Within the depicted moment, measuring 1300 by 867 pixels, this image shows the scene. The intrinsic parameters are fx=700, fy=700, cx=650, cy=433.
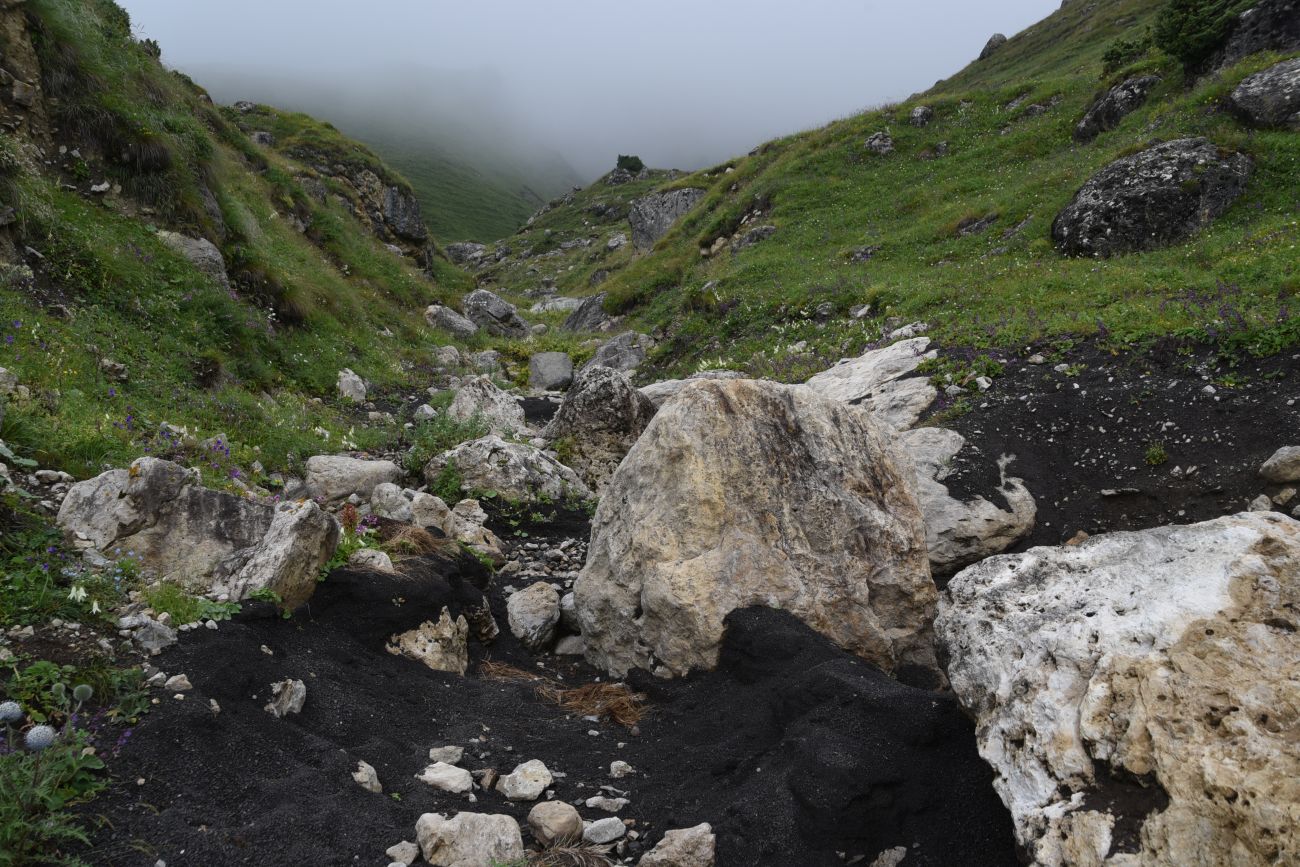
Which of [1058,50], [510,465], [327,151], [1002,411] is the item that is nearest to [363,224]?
[327,151]

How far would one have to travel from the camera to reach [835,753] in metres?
4.88

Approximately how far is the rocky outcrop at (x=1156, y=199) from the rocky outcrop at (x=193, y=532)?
21013 mm

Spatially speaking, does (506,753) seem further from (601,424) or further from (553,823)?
(601,424)

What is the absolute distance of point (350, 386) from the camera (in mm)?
17859

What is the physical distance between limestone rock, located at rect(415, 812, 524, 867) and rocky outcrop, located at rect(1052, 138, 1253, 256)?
21.2 m

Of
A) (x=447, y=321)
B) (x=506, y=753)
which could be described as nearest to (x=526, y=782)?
(x=506, y=753)

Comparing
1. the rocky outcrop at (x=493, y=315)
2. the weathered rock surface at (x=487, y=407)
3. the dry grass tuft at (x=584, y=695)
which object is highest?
the rocky outcrop at (x=493, y=315)

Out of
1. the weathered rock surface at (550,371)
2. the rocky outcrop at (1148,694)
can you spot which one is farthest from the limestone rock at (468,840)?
the weathered rock surface at (550,371)

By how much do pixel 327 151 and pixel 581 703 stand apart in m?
49.1

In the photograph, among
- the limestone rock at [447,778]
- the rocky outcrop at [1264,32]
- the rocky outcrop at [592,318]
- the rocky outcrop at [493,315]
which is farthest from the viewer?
the rocky outcrop at [493,315]

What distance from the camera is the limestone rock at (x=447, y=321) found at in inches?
1251

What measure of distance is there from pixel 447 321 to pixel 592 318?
26.6 ft

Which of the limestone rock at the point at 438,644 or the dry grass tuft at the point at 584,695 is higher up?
the limestone rock at the point at 438,644

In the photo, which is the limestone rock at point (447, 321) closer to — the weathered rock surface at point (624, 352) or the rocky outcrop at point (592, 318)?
the rocky outcrop at point (592, 318)
